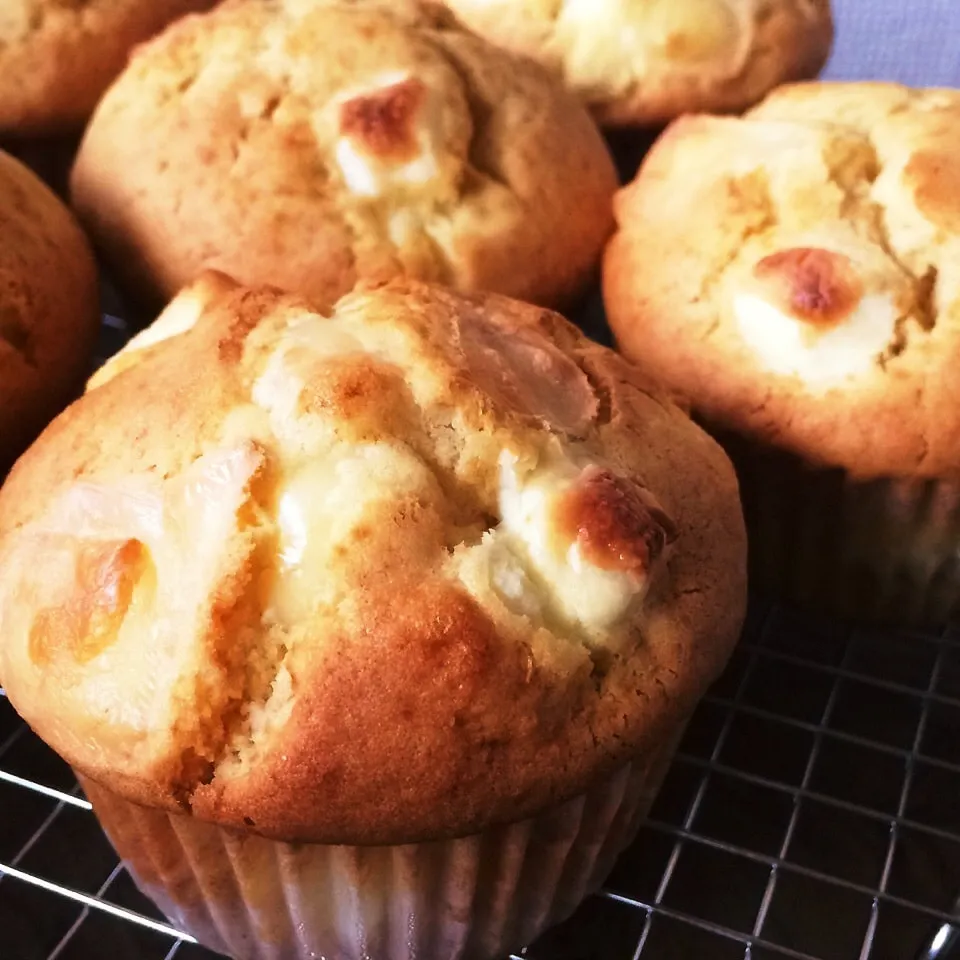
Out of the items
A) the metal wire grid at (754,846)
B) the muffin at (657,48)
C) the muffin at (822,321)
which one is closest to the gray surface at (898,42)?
the muffin at (657,48)

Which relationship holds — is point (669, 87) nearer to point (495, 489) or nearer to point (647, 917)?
point (495, 489)

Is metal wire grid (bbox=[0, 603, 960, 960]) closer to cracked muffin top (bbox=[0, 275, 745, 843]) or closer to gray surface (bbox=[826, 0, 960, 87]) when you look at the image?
cracked muffin top (bbox=[0, 275, 745, 843])

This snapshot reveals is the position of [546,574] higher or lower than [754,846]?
higher

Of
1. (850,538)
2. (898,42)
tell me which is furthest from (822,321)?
(898,42)

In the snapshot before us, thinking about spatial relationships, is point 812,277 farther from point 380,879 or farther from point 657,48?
point 380,879

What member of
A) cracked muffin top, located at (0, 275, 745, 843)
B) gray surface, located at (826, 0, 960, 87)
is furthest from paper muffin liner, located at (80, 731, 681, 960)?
gray surface, located at (826, 0, 960, 87)
